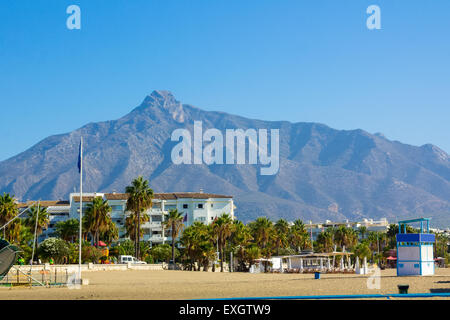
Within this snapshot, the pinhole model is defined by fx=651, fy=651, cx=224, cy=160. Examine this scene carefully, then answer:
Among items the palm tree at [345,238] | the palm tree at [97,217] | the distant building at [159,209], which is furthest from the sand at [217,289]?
the palm tree at [345,238]

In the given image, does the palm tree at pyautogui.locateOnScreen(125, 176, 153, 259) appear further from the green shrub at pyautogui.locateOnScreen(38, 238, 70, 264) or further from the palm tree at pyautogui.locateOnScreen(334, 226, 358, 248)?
the palm tree at pyautogui.locateOnScreen(334, 226, 358, 248)

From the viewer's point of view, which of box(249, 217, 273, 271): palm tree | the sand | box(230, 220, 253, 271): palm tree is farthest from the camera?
box(249, 217, 273, 271): palm tree

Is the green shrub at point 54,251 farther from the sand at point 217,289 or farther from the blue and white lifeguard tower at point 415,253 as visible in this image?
the blue and white lifeguard tower at point 415,253

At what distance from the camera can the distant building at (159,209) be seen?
128075 mm

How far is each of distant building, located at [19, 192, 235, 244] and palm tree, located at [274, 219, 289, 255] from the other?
11638mm

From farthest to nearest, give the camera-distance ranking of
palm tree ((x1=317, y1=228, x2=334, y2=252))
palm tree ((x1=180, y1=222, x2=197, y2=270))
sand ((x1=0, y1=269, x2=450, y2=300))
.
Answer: palm tree ((x1=317, y1=228, x2=334, y2=252))
palm tree ((x1=180, y1=222, x2=197, y2=270))
sand ((x1=0, y1=269, x2=450, y2=300))

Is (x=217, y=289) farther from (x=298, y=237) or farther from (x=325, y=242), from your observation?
(x=298, y=237)

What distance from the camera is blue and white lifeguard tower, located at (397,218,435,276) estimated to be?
46.7m

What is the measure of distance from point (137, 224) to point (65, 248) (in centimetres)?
1440

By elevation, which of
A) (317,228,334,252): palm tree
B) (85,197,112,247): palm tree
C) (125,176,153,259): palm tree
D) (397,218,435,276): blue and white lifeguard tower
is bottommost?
(317,228,334,252): palm tree

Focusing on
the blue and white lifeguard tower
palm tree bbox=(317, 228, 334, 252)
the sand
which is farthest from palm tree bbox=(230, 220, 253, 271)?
the sand

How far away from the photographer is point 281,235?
12162 cm

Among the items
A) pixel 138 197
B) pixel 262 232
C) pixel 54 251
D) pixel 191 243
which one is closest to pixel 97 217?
pixel 138 197
